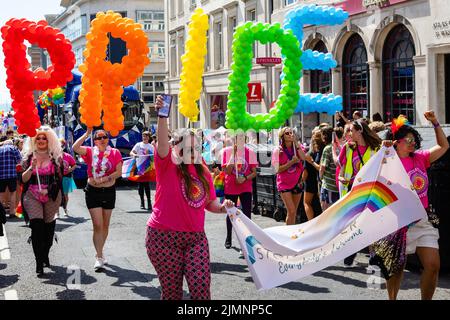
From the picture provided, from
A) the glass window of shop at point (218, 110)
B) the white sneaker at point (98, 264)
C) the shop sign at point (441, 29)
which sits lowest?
the white sneaker at point (98, 264)

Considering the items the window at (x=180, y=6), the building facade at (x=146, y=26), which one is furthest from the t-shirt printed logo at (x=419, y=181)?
the building facade at (x=146, y=26)

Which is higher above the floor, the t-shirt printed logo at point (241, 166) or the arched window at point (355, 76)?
the arched window at point (355, 76)

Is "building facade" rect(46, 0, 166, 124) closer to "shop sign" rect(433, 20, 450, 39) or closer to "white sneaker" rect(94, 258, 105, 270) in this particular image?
"shop sign" rect(433, 20, 450, 39)

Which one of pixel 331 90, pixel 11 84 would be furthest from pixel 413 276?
pixel 331 90

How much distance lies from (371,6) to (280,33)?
35.5 feet

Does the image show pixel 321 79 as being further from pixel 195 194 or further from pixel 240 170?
pixel 195 194

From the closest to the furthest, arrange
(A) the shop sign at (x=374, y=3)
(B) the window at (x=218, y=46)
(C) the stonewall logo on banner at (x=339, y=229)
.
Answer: (C) the stonewall logo on banner at (x=339, y=229) → (A) the shop sign at (x=374, y=3) → (B) the window at (x=218, y=46)

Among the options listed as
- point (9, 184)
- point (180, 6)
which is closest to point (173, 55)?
point (180, 6)

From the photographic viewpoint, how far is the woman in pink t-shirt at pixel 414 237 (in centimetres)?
646

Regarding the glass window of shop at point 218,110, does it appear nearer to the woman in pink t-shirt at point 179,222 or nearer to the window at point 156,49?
the window at point 156,49

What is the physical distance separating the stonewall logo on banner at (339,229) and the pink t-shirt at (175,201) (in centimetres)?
50

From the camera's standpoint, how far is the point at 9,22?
9.56 meters

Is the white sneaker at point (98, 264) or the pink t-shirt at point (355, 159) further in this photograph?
the white sneaker at point (98, 264)

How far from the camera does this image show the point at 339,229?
6.64 m
